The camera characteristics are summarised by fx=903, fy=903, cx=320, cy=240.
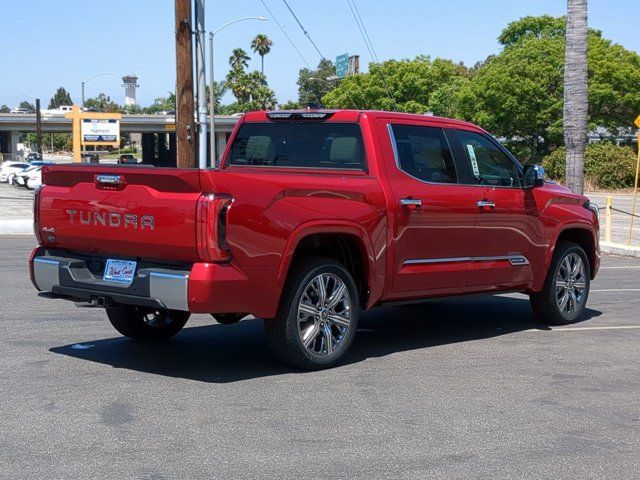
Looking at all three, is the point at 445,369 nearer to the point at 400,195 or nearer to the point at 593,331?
the point at 400,195

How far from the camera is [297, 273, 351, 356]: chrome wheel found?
683 cm

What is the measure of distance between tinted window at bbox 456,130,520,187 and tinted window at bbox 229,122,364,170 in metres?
1.20

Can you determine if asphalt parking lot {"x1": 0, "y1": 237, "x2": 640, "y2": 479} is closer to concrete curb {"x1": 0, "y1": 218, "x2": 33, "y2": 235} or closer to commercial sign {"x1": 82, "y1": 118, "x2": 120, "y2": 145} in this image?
concrete curb {"x1": 0, "y1": 218, "x2": 33, "y2": 235}

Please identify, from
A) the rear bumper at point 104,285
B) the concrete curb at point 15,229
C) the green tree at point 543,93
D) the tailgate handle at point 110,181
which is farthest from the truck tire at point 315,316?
the green tree at point 543,93

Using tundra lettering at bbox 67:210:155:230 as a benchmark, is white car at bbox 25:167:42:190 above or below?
below

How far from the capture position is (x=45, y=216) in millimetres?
7051

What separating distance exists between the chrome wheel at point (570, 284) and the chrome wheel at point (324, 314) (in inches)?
124

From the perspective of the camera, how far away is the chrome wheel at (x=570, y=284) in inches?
370

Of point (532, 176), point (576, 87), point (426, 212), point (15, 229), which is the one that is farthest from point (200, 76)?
point (426, 212)

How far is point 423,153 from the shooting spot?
7.93m

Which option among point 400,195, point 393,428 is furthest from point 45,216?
point 393,428

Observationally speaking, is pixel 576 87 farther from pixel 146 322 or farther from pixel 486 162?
pixel 146 322

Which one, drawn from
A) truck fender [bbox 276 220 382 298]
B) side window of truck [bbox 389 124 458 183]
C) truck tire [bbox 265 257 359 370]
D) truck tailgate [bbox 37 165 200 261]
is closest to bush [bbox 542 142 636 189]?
side window of truck [bbox 389 124 458 183]

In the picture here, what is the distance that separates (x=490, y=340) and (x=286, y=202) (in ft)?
9.95
